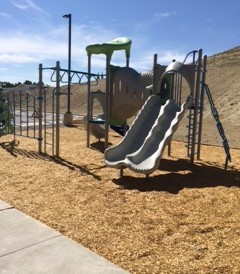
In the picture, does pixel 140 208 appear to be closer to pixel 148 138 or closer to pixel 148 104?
pixel 148 138

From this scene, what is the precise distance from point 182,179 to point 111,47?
5.48 m

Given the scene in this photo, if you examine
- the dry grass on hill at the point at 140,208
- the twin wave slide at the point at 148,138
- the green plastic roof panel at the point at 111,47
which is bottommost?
the dry grass on hill at the point at 140,208

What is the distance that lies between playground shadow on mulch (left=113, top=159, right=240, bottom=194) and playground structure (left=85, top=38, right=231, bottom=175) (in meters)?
0.35

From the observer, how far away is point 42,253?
375cm

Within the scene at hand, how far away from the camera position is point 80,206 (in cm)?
552

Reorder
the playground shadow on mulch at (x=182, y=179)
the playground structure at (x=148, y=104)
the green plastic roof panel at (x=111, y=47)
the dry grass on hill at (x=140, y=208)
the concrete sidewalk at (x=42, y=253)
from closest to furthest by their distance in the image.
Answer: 1. the concrete sidewalk at (x=42, y=253)
2. the dry grass on hill at (x=140, y=208)
3. the playground shadow on mulch at (x=182, y=179)
4. the playground structure at (x=148, y=104)
5. the green plastic roof panel at (x=111, y=47)

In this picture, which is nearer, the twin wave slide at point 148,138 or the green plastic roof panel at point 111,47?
the twin wave slide at point 148,138

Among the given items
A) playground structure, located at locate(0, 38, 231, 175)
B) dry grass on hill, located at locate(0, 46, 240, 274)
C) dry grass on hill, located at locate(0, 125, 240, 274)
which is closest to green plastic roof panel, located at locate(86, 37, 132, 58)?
playground structure, located at locate(0, 38, 231, 175)

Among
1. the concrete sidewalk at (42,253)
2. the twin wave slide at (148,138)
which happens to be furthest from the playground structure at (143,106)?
the concrete sidewalk at (42,253)

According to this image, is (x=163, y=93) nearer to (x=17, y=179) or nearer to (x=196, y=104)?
(x=196, y=104)

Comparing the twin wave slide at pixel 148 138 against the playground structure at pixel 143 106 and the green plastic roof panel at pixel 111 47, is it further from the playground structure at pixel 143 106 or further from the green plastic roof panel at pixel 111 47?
the green plastic roof panel at pixel 111 47

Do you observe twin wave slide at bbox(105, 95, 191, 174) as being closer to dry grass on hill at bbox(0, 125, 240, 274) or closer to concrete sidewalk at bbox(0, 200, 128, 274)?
dry grass on hill at bbox(0, 125, 240, 274)

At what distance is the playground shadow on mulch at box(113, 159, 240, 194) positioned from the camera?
6855mm

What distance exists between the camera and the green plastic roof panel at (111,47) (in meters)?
10.7
